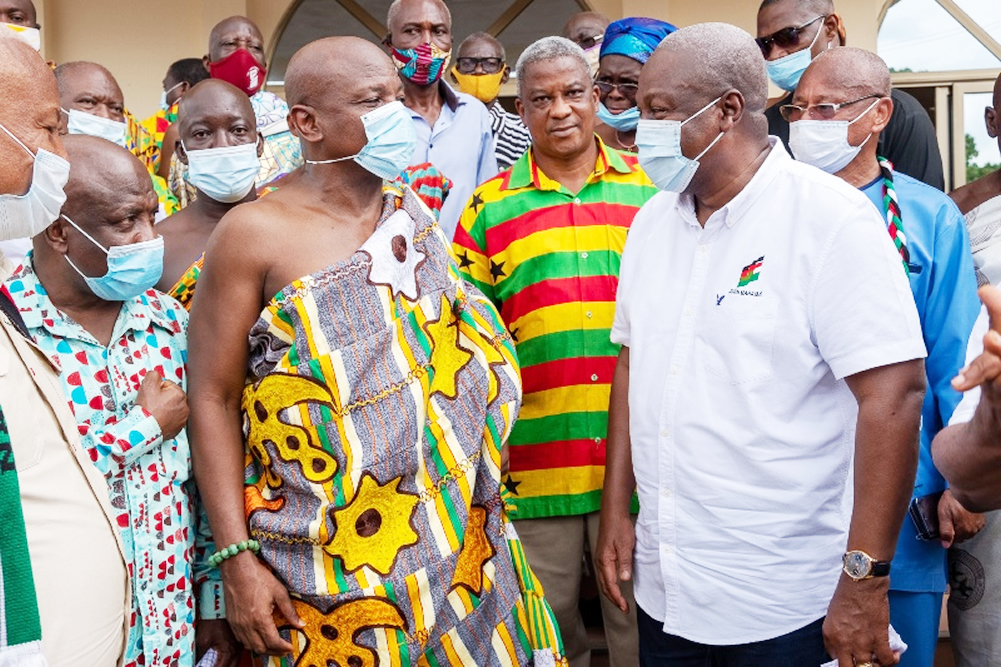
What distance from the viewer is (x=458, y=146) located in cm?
432

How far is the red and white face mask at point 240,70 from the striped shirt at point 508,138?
53.6 inches

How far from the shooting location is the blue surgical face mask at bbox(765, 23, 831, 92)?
4.18m

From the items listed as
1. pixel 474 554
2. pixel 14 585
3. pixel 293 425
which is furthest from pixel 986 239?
pixel 14 585

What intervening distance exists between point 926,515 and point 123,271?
2123mm

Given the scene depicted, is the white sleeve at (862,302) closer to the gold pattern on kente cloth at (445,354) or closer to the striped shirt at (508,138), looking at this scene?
the gold pattern on kente cloth at (445,354)

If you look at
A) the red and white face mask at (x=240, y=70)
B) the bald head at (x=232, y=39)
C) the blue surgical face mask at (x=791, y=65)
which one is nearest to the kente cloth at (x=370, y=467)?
the blue surgical face mask at (x=791, y=65)

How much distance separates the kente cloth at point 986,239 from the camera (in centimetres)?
299

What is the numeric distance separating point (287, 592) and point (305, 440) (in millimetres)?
371

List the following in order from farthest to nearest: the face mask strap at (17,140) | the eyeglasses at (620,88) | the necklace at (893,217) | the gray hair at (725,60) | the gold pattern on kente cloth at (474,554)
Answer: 1. the eyeglasses at (620,88)
2. the necklace at (893,217)
3. the gold pattern on kente cloth at (474,554)
4. the gray hair at (725,60)
5. the face mask strap at (17,140)

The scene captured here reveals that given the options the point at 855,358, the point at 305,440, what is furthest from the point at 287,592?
the point at 855,358

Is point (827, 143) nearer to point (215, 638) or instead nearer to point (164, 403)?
point (164, 403)

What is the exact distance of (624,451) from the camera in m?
2.80

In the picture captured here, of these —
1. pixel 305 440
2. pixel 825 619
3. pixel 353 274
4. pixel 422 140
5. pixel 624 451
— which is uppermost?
pixel 422 140

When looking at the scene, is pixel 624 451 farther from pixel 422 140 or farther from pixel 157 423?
pixel 422 140
